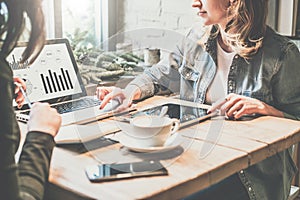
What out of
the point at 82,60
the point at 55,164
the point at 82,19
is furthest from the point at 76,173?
the point at 82,19

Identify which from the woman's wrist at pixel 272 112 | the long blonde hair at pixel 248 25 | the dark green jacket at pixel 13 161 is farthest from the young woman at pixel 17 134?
the long blonde hair at pixel 248 25

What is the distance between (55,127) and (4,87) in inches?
8.6

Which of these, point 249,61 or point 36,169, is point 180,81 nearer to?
point 249,61

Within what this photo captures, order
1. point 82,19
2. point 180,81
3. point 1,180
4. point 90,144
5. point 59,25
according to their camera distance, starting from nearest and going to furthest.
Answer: point 1,180
point 90,144
point 180,81
point 59,25
point 82,19

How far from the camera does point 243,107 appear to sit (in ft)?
4.90

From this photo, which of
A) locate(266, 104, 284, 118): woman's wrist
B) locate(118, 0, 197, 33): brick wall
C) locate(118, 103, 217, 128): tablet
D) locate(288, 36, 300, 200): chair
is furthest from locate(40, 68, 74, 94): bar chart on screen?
locate(288, 36, 300, 200): chair

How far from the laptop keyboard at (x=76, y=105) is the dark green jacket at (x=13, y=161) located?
58 centimetres

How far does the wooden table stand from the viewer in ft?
3.14

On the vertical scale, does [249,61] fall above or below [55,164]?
above

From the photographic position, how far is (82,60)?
7.75 feet

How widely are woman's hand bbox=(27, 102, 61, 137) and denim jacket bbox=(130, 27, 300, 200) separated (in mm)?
679

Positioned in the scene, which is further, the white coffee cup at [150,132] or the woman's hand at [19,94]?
the woman's hand at [19,94]

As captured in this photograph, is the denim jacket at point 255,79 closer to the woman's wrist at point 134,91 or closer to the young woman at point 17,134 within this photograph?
the woman's wrist at point 134,91

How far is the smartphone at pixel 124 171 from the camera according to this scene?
100 centimetres
